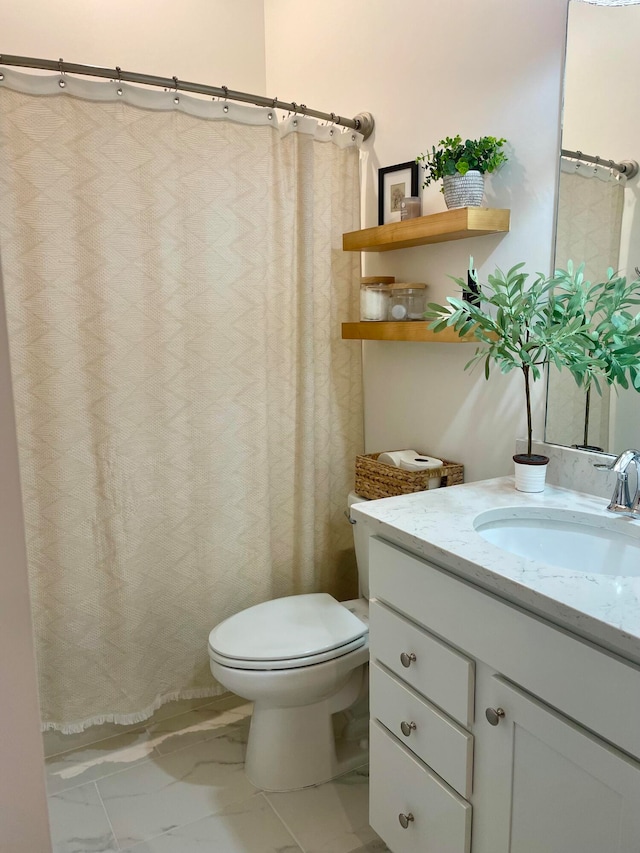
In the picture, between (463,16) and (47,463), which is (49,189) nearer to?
(47,463)

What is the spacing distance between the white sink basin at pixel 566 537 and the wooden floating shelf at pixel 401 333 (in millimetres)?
496

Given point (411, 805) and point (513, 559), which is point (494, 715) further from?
point (411, 805)

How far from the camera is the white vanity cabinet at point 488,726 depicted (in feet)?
3.18

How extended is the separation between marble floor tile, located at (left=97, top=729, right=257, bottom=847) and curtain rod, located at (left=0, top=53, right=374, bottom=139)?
6.53ft

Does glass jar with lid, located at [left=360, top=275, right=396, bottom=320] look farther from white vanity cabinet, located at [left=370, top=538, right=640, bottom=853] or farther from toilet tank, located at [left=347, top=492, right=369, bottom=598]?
white vanity cabinet, located at [left=370, top=538, right=640, bottom=853]

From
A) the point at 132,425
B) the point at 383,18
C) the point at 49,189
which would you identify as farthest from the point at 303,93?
the point at 132,425

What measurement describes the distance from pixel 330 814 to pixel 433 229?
163 cm

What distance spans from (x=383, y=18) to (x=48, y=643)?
2.18 metres

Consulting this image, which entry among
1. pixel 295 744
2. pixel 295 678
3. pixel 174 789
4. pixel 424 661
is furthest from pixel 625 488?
Answer: pixel 174 789

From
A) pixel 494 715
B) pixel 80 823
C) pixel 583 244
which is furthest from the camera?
pixel 80 823

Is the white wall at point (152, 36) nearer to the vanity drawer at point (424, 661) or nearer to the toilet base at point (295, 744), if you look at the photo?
the vanity drawer at point (424, 661)

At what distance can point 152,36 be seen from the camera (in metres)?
2.35

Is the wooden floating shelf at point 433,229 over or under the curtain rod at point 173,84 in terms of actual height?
under

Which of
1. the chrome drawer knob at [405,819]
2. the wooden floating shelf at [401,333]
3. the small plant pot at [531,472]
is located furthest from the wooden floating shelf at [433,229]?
the chrome drawer knob at [405,819]
